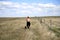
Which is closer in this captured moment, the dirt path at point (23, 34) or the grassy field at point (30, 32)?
the dirt path at point (23, 34)

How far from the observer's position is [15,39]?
41.9ft

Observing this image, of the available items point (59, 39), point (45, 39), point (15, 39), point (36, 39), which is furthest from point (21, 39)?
point (59, 39)

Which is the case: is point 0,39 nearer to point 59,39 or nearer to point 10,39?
point 10,39

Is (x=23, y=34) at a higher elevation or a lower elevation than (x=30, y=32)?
higher

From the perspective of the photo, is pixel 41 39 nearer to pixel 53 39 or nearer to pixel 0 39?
pixel 53 39

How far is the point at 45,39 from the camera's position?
12.8 m

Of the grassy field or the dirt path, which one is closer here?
the dirt path

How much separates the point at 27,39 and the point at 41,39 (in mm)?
1236

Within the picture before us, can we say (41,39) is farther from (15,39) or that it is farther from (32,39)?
(15,39)

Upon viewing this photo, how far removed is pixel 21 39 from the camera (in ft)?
41.7

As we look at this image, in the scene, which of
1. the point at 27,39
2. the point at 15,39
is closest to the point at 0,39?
the point at 15,39

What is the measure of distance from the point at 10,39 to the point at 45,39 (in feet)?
10.2

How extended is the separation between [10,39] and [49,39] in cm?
347

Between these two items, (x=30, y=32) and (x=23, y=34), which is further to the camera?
(x=30, y=32)
